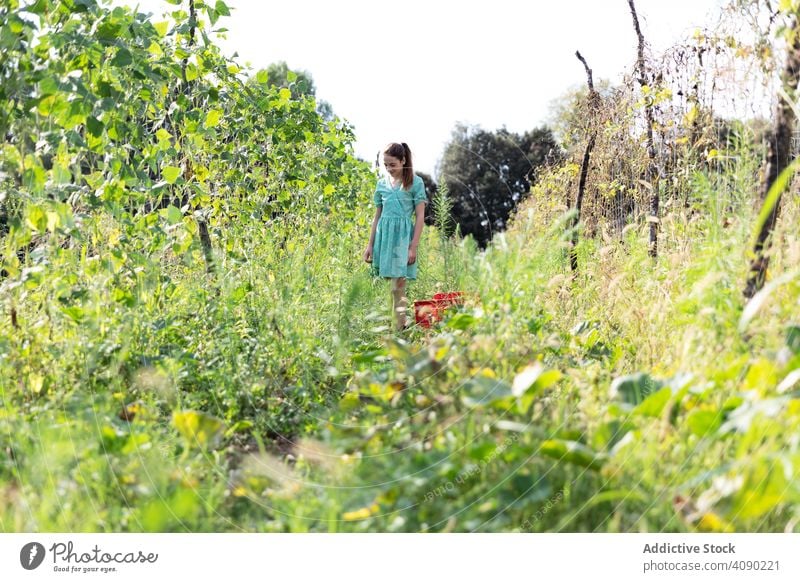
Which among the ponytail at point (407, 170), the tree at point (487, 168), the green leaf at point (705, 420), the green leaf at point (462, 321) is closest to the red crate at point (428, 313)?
the ponytail at point (407, 170)

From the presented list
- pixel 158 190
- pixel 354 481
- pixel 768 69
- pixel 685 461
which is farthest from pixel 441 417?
pixel 158 190

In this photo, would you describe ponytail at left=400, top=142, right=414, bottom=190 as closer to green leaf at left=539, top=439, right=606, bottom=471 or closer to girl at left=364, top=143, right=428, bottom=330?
girl at left=364, top=143, right=428, bottom=330

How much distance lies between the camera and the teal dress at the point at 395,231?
4266mm

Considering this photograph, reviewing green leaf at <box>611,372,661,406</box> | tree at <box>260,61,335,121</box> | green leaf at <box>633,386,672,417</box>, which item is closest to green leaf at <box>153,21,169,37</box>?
tree at <box>260,61,335,121</box>

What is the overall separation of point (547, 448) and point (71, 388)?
142 cm

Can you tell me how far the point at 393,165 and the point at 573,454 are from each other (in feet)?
9.73

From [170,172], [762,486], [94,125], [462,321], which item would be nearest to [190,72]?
[170,172]

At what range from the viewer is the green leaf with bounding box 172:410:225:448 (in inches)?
69.6

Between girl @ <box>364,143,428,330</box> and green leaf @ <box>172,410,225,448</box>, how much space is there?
2.43m

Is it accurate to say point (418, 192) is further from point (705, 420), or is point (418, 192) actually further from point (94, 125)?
point (705, 420)

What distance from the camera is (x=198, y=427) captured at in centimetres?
179
